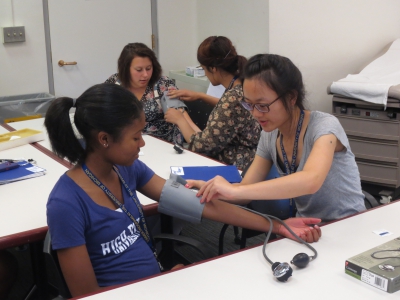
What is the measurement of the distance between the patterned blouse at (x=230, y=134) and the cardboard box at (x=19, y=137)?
88cm

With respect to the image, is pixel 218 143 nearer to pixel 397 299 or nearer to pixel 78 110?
pixel 78 110

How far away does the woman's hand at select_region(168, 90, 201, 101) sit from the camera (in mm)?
3082

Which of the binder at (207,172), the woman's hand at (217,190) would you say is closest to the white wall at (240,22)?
the binder at (207,172)

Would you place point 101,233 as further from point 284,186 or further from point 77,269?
point 284,186

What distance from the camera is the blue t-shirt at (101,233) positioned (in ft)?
4.37

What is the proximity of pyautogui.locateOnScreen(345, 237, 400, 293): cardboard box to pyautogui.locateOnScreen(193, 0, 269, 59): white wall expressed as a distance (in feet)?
9.04

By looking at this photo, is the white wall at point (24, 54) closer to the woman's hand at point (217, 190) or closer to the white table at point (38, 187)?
the white table at point (38, 187)

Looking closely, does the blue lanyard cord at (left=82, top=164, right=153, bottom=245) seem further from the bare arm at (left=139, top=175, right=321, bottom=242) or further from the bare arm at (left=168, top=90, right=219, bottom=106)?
the bare arm at (left=168, top=90, right=219, bottom=106)

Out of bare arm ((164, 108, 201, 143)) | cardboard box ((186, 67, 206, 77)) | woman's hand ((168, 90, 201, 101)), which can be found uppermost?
cardboard box ((186, 67, 206, 77))

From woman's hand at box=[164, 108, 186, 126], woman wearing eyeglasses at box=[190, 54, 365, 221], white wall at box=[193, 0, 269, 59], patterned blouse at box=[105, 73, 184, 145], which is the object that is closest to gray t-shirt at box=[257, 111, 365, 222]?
woman wearing eyeglasses at box=[190, 54, 365, 221]

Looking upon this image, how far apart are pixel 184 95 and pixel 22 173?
1.21 metres

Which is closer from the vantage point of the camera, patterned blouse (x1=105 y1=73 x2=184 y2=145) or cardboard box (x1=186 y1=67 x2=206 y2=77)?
patterned blouse (x1=105 y1=73 x2=184 y2=145)

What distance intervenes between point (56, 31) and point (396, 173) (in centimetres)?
297

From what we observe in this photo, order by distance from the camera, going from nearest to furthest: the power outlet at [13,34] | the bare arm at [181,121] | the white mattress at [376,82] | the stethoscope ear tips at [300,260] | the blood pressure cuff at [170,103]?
the stethoscope ear tips at [300,260], the bare arm at [181,121], the blood pressure cuff at [170,103], the white mattress at [376,82], the power outlet at [13,34]
